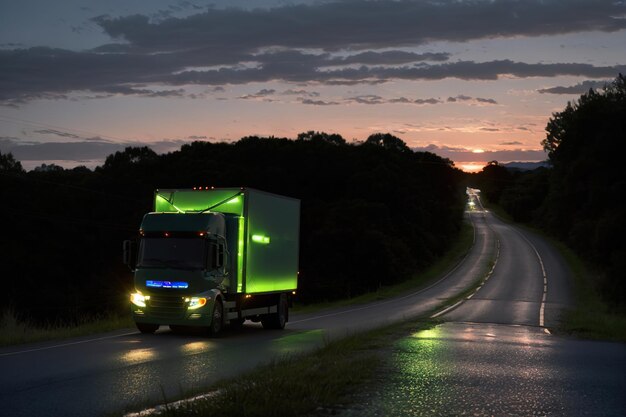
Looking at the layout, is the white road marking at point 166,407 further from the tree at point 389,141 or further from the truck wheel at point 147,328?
the tree at point 389,141

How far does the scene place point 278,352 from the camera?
637 inches

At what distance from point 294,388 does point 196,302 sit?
1028 cm

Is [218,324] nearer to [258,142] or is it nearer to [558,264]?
[558,264]

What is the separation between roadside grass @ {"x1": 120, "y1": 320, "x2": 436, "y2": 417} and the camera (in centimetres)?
830

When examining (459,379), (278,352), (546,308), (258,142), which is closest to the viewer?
(459,379)


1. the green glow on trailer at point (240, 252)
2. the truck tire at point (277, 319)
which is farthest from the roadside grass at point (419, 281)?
the green glow on trailer at point (240, 252)

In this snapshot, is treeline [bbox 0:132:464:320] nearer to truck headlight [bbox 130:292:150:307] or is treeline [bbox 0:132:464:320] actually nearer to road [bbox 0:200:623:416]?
road [bbox 0:200:623:416]

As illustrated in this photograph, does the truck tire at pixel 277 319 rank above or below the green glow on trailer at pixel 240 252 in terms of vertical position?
below

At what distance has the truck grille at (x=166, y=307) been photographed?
1961 cm

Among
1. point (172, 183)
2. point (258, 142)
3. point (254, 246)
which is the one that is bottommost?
point (254, 246)

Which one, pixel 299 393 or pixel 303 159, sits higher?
pixel 303 159

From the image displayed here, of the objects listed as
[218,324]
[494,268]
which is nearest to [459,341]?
[218,324]

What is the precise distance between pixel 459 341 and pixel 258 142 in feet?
247

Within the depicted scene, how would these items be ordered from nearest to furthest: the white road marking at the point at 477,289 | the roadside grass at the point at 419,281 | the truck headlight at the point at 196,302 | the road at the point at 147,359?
1. the road at the point at 147,359
2. the truck headlight at the point at 196,302
3. the white road marking at the point at 477,289
4. the roadside grass at the point at 419,281
